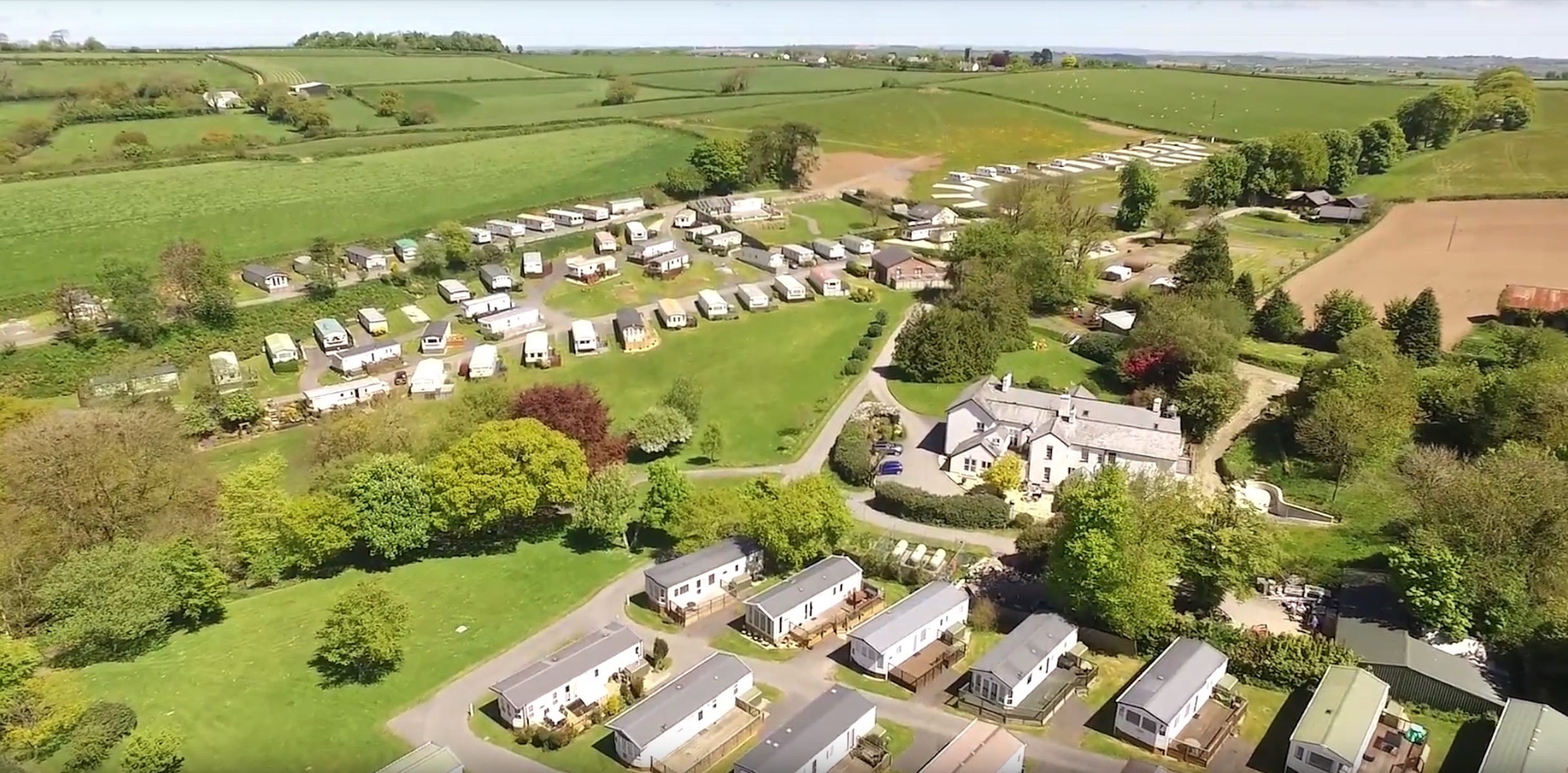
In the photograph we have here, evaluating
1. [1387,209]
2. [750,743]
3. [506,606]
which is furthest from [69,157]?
[1387,209]

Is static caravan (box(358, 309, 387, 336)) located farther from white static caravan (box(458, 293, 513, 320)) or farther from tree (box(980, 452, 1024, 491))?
tree (box(980, 452, 1024, 491))

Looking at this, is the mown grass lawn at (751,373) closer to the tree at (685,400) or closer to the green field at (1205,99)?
the tree at (685,400)

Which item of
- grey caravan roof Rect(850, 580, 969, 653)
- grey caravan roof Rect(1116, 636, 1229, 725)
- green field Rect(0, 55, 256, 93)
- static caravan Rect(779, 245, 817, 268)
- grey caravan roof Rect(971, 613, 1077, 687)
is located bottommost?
grey caravan roof Rect(850, 580, 969, 653)

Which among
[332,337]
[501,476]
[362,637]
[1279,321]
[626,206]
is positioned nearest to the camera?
[362,637]

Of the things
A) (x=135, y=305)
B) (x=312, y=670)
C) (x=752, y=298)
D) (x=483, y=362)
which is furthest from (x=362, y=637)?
(x=135, y=305)

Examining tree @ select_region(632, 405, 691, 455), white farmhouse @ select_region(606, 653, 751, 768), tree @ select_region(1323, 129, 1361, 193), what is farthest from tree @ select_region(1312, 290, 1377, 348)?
tree @ select_region(1323, 129, 1361, 193)

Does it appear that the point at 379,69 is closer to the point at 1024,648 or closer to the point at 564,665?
the point at 564,665

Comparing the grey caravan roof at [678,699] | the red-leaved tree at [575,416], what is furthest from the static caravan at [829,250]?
the grey caravan roof at [678,699]

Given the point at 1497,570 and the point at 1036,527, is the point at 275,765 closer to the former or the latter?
the point at 1036,527
